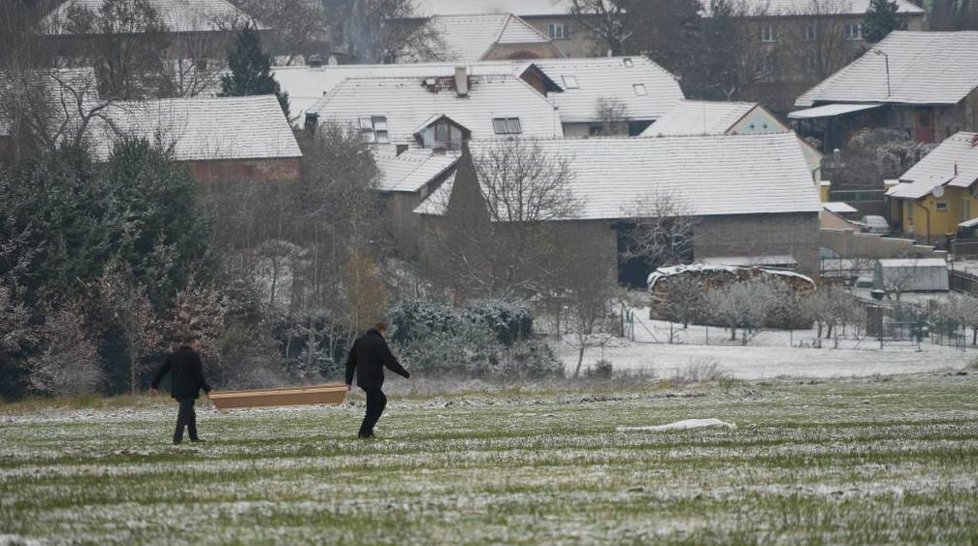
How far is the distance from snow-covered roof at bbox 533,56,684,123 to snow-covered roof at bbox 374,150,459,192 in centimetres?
2741

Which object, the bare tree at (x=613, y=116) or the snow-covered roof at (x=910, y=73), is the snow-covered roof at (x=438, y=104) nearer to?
the bare tree at (x=613, y=116)

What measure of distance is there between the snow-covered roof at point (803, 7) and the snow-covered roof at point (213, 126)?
7005 centimetres

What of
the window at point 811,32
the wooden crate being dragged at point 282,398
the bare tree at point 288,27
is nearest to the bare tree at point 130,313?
the wooden crate being dragged at point 282,398

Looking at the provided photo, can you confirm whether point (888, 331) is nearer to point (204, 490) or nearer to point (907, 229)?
point (907, 229)

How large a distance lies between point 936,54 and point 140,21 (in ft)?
173

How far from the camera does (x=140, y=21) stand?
8219 centimetres

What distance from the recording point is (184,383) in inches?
773

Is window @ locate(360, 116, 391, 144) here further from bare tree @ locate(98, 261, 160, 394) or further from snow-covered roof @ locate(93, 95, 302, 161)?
bare tree @ locate(98, 261, 160, 394)

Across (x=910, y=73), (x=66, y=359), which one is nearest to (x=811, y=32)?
(x=910, y=73)

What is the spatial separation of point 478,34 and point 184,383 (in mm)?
124743

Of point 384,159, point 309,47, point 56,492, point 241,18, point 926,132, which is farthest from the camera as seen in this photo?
point 309,47

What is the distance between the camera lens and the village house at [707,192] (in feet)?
227

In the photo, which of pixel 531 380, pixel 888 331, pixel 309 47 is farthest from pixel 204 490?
pixel 309 47

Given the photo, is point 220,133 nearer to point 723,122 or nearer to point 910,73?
point 723,122
